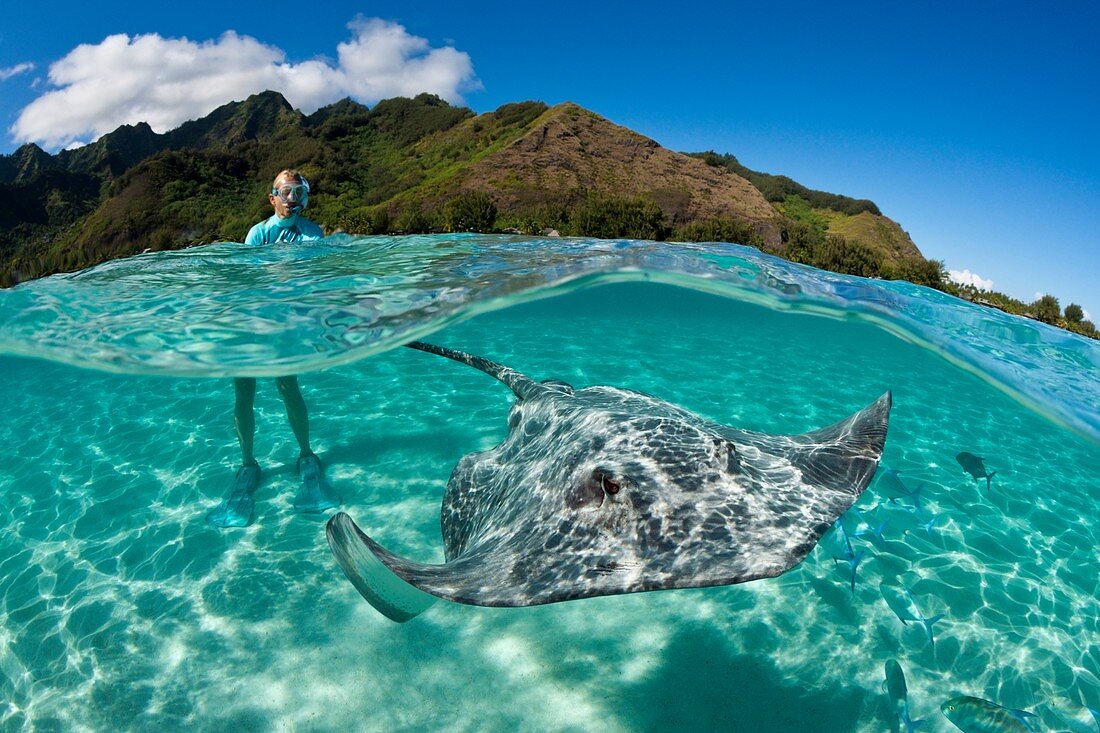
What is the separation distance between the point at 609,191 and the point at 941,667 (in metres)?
40.8

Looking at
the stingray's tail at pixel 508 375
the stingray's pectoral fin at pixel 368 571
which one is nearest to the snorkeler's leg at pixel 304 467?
the stingray's tail at pixel 508 375

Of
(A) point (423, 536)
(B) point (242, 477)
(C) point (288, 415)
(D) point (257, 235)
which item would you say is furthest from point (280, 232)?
(A) point (423, 536)

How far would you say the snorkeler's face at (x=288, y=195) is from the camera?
6738 mm

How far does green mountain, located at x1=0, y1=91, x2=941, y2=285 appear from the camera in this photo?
29.9m

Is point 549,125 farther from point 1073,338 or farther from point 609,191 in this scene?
point 1073,338

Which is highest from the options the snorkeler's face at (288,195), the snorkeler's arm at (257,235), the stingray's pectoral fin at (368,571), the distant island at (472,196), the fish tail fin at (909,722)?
the distant island at (472,196)

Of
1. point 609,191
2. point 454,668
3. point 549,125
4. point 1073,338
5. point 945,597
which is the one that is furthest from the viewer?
point 549,125

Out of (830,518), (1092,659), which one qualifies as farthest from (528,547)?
(1092,659)

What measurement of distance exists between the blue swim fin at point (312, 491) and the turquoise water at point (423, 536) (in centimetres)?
27

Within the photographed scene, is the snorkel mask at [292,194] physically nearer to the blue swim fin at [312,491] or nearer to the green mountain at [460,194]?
the blue swim fin at [312,491]

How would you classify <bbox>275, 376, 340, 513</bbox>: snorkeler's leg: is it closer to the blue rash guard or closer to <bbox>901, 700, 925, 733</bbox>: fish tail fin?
the blue rash guard

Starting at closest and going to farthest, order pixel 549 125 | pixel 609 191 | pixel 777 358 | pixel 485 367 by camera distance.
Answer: pixel 485 367 → pixel 777 358 → pixel 609 191 → pixel 549 125

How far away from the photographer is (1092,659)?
5.64 meters

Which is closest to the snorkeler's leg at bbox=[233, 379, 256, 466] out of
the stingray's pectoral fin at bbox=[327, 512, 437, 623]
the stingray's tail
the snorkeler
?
the snorkeler
